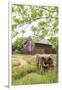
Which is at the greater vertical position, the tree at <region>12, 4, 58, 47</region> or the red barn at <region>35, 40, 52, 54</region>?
the tree at <region>12, 4, 58, 47</region>

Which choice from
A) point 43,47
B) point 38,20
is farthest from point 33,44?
point 38,20

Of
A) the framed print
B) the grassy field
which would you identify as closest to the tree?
the framed print

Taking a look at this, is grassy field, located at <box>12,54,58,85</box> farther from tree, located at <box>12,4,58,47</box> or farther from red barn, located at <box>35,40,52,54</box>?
tree, located at <box>12,4,58,47</box>

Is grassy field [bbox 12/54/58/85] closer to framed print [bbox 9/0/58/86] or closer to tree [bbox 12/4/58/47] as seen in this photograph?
framed print [bbox 9/0/58/86]

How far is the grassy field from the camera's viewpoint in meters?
1.87

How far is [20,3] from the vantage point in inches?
73.9

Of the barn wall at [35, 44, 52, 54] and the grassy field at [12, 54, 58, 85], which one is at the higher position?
the barn wall at [35, 44, 52, 54]

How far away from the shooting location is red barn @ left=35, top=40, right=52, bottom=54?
1915 millimetres


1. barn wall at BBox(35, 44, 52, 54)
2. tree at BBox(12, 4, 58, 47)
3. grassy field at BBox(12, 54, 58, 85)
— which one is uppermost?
tree at BBox(12, 4, 58, 47)

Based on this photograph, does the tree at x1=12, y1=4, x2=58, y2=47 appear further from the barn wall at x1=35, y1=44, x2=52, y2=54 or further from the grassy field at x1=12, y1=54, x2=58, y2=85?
the grassy field at x1=12, y1=54, x2=58, y2=85

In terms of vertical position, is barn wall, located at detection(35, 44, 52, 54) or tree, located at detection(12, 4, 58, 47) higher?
tree, located at detection(12, 4, 58, 47)

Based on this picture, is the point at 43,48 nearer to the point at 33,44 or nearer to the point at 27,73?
the point at 33,44

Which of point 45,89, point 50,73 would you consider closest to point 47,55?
point 50,73

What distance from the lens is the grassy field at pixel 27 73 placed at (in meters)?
1.87
